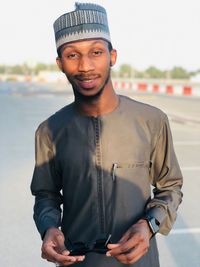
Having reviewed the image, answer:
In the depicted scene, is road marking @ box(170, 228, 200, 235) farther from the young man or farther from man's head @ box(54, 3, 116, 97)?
man's head @ box(54, 3, 116, 97)

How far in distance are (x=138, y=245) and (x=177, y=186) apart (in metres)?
0.38

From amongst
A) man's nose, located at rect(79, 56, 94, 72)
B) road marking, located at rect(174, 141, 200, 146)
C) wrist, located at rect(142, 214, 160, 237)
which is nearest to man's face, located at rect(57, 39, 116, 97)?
man's nose, located at rect(79, 56, 94, 72)

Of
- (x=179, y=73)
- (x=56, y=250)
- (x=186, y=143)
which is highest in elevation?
(x=56, y=250)

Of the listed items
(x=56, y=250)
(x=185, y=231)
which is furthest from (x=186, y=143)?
(x=56, y=250)

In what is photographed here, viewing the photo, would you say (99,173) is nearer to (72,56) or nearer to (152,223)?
(152,223)

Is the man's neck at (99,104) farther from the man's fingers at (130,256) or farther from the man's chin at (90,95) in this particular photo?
the man's fingers at (130,256)

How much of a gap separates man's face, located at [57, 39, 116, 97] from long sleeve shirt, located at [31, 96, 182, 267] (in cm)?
12

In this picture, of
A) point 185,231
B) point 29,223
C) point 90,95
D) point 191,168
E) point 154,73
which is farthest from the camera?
point 154,73

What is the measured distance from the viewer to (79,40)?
1.88 meters

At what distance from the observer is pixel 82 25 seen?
1.90 metres

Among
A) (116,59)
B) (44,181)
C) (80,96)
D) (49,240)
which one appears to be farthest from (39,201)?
(116,59)

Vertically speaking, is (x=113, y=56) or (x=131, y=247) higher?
(x=113, y=56)

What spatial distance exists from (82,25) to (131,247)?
820 mm

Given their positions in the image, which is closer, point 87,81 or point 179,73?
point 87,81
